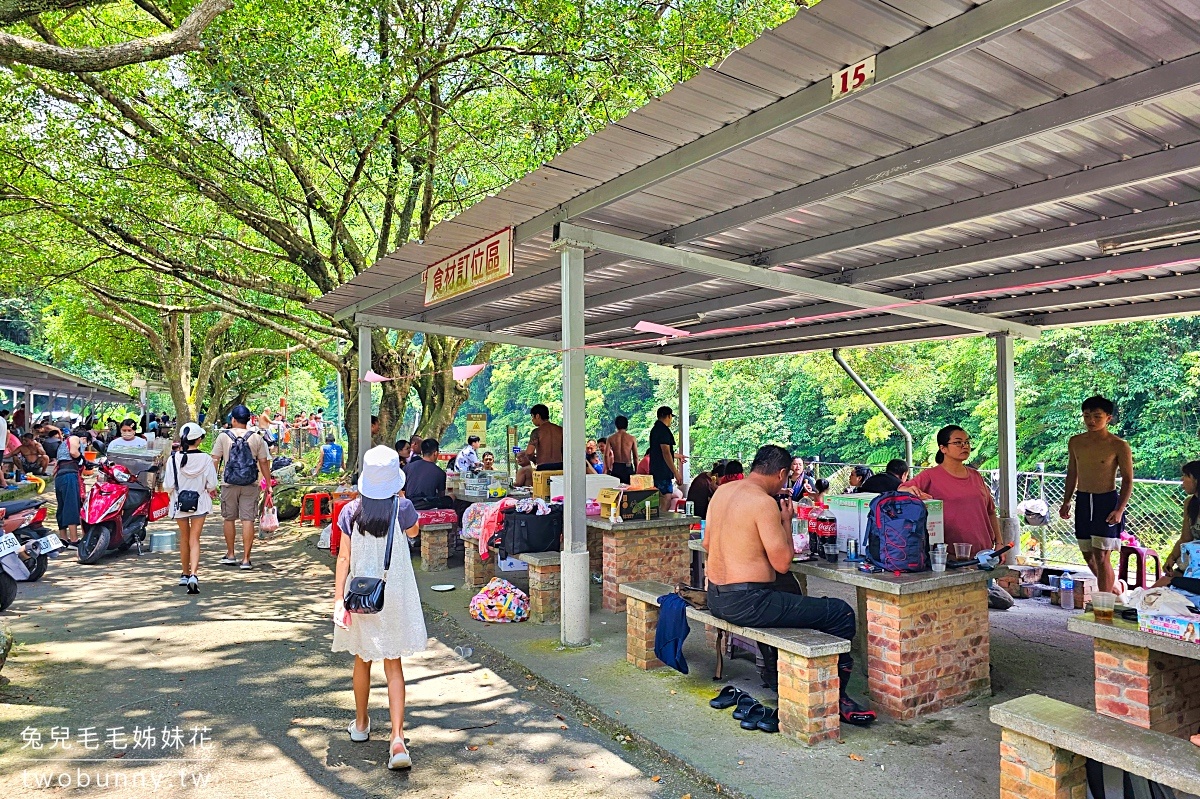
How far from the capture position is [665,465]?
10.5 meters

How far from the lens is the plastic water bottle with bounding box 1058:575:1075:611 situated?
7.27m

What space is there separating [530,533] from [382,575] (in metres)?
3.28

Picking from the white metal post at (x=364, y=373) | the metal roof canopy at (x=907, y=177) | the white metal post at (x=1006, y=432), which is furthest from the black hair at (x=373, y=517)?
the white metal post at (x=1006, y=432)

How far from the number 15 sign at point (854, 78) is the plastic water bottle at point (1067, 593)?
5860mm

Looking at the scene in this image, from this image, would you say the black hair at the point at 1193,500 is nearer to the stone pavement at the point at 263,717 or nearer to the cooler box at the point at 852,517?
the cooler box at the point at 852,517

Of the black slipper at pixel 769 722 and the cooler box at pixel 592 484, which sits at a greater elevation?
the cooler box at pixel 592 484

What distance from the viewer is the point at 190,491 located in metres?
7.67

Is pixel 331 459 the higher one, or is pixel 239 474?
pixel 239 474

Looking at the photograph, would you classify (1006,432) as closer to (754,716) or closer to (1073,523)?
(1073,523)

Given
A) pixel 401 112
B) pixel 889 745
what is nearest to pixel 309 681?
pixel 889 745

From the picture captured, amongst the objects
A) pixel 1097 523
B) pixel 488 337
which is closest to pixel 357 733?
pixel 1097 523

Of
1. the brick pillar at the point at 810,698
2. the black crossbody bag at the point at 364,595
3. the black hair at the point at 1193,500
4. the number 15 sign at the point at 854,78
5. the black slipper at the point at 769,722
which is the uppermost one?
the number 15 sign at the point at 854,78

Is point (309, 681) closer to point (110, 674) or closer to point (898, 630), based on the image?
point (110, 674)

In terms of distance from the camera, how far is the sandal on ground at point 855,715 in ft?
14.1
